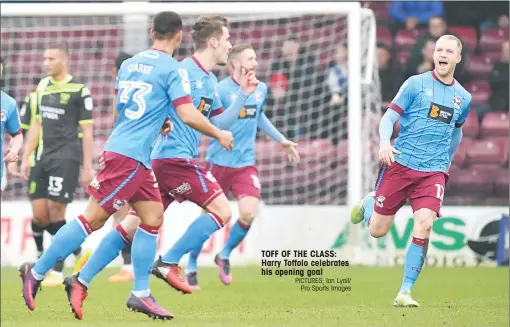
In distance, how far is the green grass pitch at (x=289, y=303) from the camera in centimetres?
756

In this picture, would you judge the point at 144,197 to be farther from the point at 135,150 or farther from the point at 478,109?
the point at 478,109

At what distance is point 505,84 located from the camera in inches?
632

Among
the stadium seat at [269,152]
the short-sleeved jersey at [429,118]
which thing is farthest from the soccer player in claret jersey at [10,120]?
the stadium seat at [269,152]

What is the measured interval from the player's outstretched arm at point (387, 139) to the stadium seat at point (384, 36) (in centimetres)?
800

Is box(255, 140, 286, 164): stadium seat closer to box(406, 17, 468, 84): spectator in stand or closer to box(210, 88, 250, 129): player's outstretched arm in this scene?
box(406, 17, 468, 84): spectator in stand

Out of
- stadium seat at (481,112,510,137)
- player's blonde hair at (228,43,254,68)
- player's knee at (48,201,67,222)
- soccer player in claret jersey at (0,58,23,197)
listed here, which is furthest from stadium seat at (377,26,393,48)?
soccer player in claret jersey at (0,58,23,197)

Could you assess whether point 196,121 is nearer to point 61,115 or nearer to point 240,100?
point 240,100

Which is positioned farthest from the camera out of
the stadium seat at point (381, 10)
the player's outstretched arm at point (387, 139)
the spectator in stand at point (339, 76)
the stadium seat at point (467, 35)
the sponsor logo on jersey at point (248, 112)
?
the stadium seat at point (381, 10)

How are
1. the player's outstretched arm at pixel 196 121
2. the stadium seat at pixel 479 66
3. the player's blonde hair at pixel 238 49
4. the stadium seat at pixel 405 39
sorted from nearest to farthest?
1. the player's outstretched arm at pixel 196 121
2. the player's blonde hair at pixel 238 49
3. the stadium seat at pixel 479 66
4. the stadium seat at pixel 405 39

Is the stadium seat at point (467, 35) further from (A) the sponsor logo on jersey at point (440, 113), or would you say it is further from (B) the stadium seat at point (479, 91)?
(A) the sponsor logo on jersey at point (440, 113)

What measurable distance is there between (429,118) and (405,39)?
8.06 meters

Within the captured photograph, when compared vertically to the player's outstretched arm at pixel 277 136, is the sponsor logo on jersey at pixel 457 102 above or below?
above

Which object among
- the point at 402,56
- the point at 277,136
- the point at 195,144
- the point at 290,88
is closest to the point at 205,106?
the point at 195,144

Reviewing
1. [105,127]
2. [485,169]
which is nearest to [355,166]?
[485,169]
